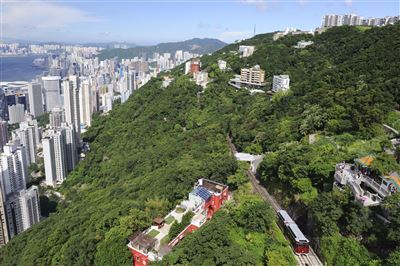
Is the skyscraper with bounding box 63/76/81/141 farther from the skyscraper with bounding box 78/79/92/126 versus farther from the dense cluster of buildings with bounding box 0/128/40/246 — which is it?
the dense cluster of buildings with bounding box 0/128/40/246

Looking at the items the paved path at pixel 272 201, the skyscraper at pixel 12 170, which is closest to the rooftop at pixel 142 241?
the paved path at pixel 272 201

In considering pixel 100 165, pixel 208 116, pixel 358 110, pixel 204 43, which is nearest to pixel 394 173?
pixel 358 110

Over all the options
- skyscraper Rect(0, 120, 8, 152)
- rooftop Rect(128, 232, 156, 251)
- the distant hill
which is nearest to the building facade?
rooftop Rect(128, 232, 156, 251)

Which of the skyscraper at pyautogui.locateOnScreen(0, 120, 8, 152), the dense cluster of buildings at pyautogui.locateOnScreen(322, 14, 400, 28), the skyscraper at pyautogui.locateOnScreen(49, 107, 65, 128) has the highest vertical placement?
the dense cluster of buildings at pyautogui.locateOnScreen(322, 14, 400, 28)

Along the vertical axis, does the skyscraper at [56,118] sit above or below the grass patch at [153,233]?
below

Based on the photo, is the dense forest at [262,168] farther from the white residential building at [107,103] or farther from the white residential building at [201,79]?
the white residential building at [107,103]

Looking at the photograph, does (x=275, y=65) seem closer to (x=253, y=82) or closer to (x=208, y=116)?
(x=253, y=82)

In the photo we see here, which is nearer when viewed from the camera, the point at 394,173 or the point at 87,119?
the point at 394,173
